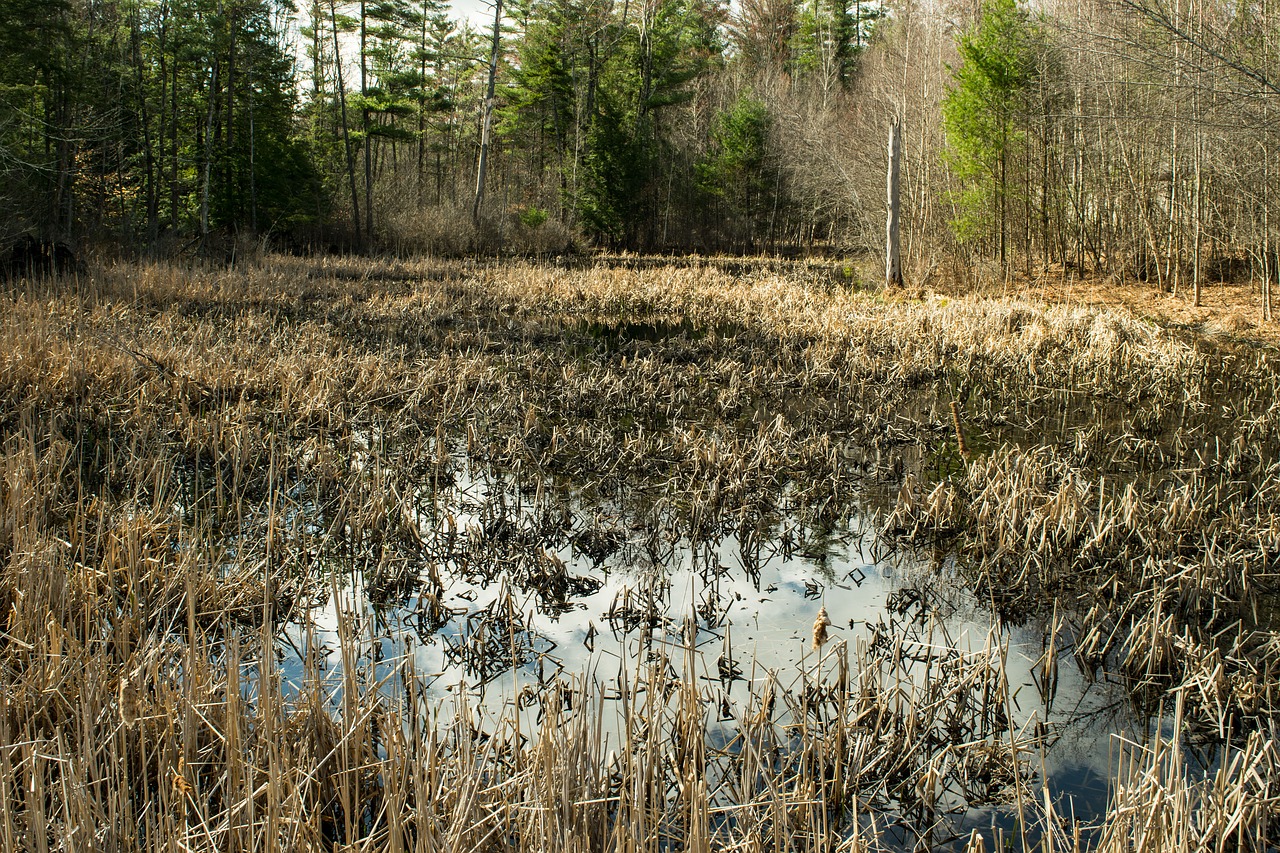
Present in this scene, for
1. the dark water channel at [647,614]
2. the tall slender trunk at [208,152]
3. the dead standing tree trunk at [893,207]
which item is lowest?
the dark water channel at [647,614]

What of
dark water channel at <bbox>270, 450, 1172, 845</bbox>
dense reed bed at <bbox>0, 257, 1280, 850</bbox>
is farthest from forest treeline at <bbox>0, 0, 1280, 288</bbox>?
dark water channel at <bbox>270, 450, 1172, 845</bbox>

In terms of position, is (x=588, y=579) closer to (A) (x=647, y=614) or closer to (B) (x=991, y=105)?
(A) (x=647, y=614)

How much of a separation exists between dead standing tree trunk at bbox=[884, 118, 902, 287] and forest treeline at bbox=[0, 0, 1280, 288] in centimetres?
81

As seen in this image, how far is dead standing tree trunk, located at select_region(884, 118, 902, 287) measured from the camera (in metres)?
16.2

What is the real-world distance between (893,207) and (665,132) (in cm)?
2230

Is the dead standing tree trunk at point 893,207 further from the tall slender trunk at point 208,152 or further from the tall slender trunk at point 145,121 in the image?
the tall slender trunk at point 145,121

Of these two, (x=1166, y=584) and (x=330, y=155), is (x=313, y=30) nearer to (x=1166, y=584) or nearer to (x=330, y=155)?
(x=330, y=155)

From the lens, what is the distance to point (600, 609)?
12.0 ft

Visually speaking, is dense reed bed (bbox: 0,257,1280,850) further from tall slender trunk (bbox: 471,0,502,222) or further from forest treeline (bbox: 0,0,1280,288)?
tall slender trunk (bbox: 471,0,502,222)

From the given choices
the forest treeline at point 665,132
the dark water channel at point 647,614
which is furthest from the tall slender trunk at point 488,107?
the dark water channel at point 647,614

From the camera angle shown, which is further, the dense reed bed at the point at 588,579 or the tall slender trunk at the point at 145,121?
the tall slender trunk at the point at 145,121

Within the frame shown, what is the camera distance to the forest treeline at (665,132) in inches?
555

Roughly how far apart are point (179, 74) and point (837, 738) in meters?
28.5

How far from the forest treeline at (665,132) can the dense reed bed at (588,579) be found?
4428 millimetres
